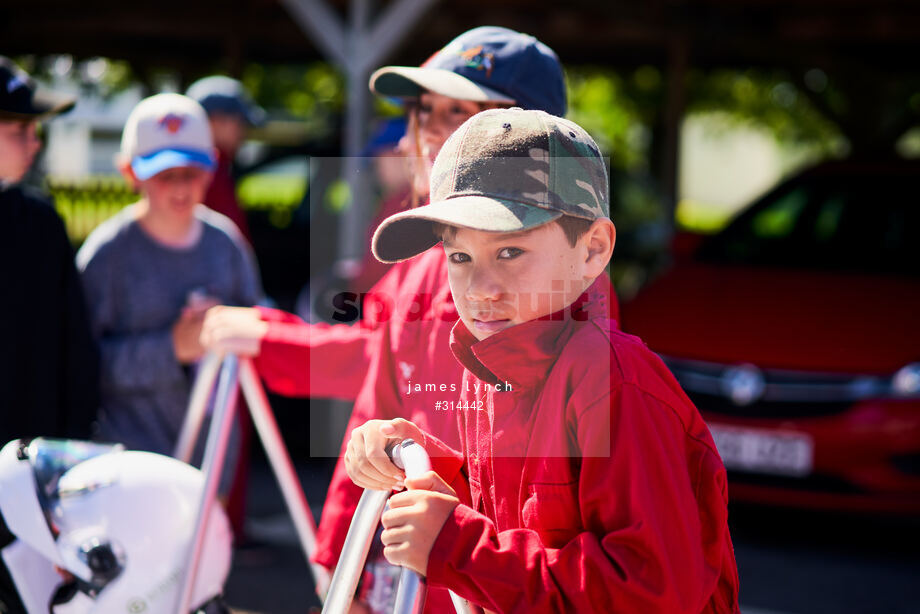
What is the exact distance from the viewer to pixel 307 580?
14.0ft

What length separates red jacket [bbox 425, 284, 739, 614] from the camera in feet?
4.12

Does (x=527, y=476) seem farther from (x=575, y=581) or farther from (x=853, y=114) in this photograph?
(x=853, y=114)

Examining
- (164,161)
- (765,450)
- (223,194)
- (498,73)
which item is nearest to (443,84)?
(498,73)

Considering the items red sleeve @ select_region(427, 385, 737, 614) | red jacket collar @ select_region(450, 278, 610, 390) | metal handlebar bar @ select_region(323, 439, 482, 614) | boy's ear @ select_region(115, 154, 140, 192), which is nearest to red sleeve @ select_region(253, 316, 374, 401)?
metal handlebar bar @ select_region(323, 439, 482, 614)

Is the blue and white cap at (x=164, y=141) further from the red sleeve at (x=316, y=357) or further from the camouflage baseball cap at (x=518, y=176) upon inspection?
the camouflage baseball cap at (x=518, y=176)

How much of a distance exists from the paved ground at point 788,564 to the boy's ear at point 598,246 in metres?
2.38

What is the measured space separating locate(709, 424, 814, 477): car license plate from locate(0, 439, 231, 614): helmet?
2.92 metres

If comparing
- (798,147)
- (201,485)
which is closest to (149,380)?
(201,485)

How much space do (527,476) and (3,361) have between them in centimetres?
171

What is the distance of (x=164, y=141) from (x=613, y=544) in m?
2.20

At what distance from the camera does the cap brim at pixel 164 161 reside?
3045 mm

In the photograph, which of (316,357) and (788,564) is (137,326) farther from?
(788,564)

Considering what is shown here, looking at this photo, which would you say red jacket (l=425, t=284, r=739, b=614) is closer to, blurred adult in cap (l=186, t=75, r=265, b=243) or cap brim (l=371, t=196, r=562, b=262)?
cap brim (l=371, t=196, r=562, b=262)

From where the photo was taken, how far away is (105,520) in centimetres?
204
